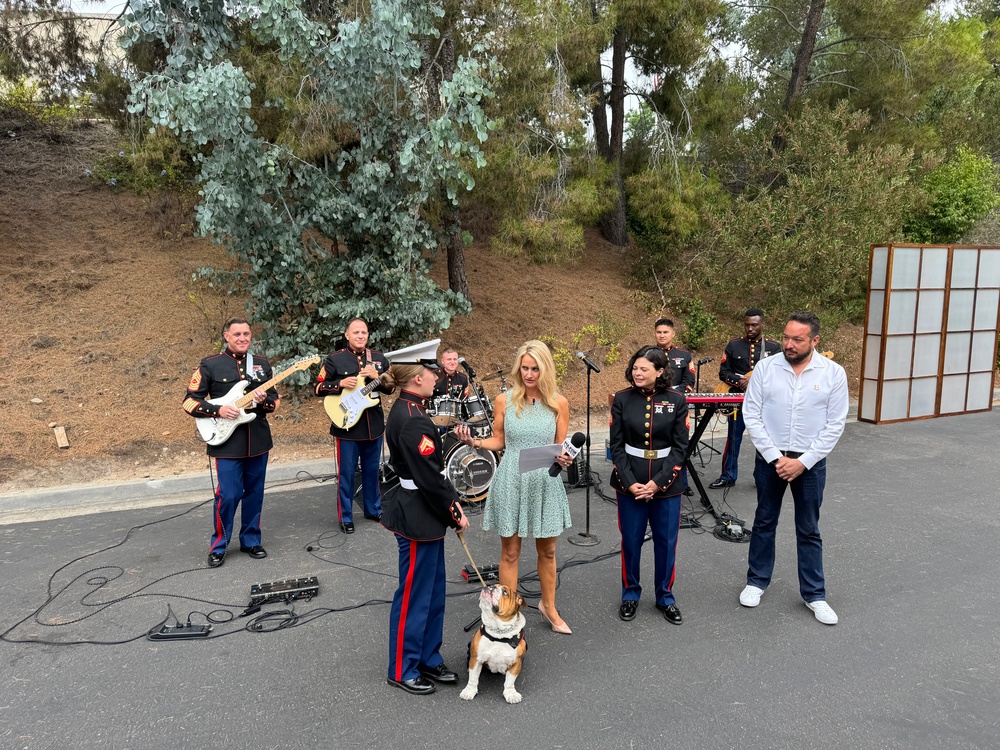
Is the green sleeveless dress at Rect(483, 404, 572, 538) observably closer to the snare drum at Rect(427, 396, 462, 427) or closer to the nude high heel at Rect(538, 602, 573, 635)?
the nude high heel at Rect(538, 602, 573, 635)

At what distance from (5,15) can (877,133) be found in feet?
50.0

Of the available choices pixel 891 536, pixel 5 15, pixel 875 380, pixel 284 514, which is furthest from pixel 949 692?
pixel 5 15

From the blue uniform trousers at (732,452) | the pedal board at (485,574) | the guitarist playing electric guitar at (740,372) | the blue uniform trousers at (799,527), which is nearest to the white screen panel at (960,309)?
the guitarist playing electric guitar at (740,372)

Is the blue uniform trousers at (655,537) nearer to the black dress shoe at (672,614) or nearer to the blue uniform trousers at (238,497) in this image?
the black dress shoe at (672,614)

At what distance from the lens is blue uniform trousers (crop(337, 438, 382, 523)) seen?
576cm

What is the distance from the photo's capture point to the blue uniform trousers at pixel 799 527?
422 centimetres

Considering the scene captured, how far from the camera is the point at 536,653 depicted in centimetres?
383

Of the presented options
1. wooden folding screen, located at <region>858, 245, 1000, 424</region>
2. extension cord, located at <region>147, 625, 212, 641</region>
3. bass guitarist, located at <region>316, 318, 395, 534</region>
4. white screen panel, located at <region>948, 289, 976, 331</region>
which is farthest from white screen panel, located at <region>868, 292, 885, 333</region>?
extension cord, located at <region>147, 625, 212, 641</region>

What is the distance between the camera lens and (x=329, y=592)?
4.59m

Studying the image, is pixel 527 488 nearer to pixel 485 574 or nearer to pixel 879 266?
pixel 485 574

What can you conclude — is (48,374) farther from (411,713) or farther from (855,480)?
(855,480)

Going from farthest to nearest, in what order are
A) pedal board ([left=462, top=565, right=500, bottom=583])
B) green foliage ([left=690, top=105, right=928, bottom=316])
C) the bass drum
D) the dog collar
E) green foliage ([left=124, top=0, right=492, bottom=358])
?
1. green foliage ([left=690, top=105, right=928, bottom=316])
2. green foliage ([left=124, top=0, right=492, bottom=358])
3. the bass drum
4. pedal board ([left=462, top=565, right=500, bottom=583])
5. the dog collar

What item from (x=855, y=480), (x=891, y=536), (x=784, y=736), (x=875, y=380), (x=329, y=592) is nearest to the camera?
(x=784, y=736)

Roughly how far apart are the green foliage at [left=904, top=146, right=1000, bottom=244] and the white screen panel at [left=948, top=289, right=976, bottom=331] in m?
3.77
